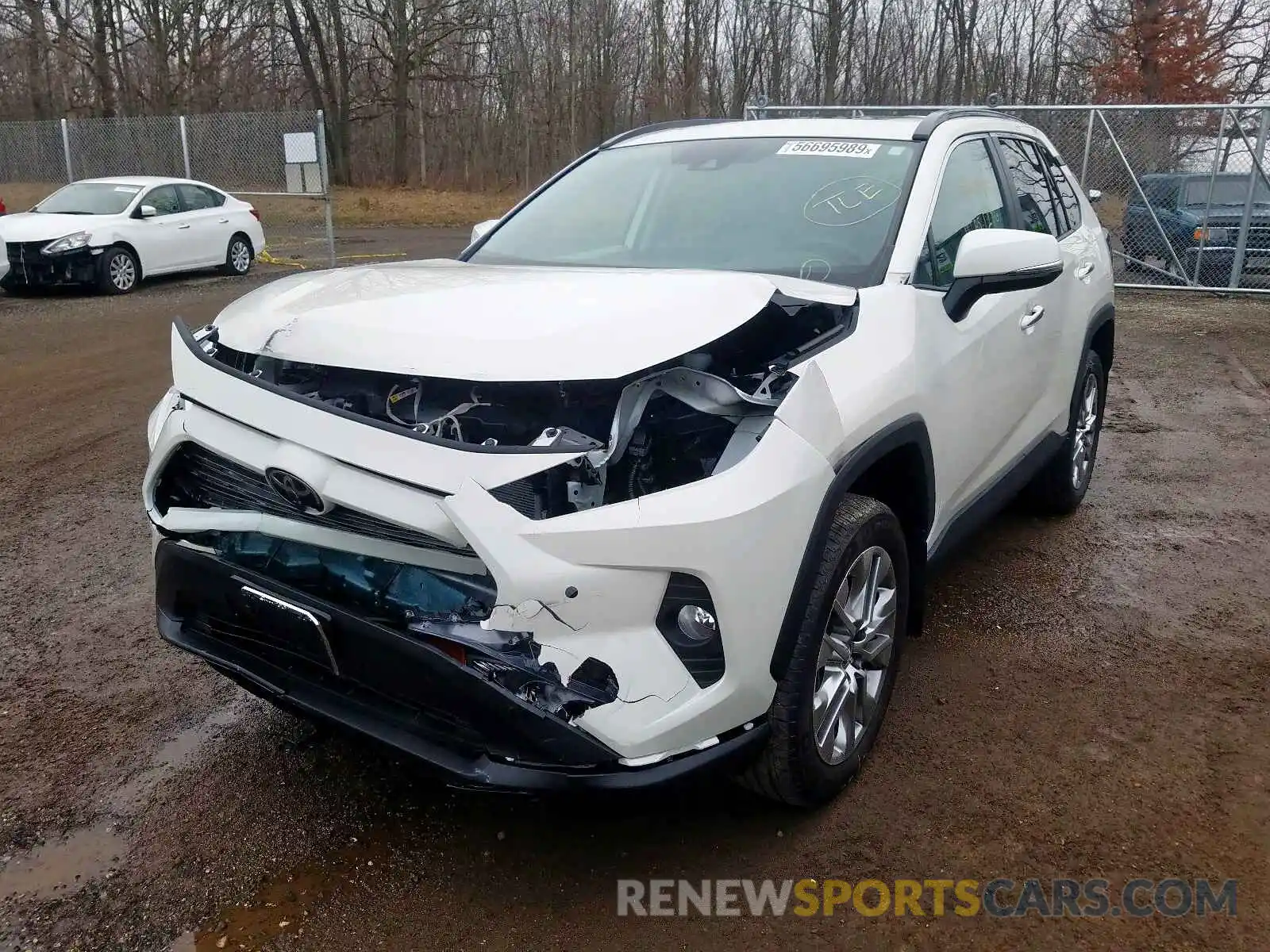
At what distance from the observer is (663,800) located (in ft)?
7.27

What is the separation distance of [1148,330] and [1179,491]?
5.93 meters

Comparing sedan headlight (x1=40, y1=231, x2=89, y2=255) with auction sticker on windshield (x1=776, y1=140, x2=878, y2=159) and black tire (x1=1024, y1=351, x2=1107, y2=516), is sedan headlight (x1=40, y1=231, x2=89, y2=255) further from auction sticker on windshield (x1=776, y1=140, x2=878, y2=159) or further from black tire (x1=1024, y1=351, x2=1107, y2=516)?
black tire (x1=1024, y1=351, x2=1107, y2=516)

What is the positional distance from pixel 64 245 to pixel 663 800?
12.7 metres

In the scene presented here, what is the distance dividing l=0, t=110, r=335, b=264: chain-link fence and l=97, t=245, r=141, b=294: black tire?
2.80m

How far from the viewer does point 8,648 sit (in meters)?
3.77

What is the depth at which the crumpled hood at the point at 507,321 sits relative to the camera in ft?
7.40

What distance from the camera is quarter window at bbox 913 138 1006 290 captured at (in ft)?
10.9

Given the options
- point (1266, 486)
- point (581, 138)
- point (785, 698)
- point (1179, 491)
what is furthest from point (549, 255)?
point (581, 138)

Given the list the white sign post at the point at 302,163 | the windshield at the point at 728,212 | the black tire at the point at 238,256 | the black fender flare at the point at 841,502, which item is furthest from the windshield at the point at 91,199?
the black fender flare at the point at 841,502

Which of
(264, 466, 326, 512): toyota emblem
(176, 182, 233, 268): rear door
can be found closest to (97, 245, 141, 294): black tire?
(176, 182, 233, 268): rear door

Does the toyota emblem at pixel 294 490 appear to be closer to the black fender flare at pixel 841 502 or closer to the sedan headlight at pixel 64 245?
the black fender flare at pixel 841 502

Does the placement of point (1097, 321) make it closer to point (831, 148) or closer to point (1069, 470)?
point (1069, 470)

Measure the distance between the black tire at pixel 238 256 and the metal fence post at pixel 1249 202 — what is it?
13069 mm

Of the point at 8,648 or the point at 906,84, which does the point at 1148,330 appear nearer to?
the point at 8,648
